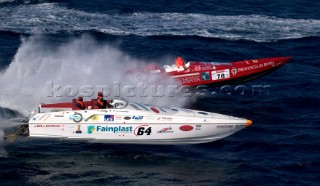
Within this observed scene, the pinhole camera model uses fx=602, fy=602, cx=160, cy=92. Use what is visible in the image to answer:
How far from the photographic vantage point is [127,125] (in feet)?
89.9

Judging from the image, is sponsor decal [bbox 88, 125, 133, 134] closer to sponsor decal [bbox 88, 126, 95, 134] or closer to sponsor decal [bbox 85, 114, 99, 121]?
sponsor decal [bbox 88, 126, 95, 134]

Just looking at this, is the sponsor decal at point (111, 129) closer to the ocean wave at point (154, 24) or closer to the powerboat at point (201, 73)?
the powerboat at point (201, 73)

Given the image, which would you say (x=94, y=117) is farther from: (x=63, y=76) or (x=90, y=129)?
(x=63, y=76)

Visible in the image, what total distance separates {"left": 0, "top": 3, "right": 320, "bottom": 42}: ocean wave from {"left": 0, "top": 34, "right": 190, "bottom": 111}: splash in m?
6.00

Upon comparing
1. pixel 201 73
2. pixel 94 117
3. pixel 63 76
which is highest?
pixel 63 76

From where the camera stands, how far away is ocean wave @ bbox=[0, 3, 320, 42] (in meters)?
47.6

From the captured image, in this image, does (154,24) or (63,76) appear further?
(154,24)

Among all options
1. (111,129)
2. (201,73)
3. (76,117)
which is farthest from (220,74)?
(76,117)

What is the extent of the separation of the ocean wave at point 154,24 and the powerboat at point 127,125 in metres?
20.0

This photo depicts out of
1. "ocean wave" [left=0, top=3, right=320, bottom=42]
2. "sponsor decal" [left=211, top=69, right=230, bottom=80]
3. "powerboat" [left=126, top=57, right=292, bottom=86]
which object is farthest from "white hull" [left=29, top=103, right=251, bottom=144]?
"ocean wave" [left=0, top=3, right=320, bottom=42]

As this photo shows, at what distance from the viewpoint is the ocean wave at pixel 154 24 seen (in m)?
47.6

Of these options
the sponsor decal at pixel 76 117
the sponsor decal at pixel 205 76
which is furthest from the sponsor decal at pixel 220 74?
the sponsor decal at pixel 76 117

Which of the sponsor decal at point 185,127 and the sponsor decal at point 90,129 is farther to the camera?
the sponsor decal at point 185,127

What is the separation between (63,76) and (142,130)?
442 inches
